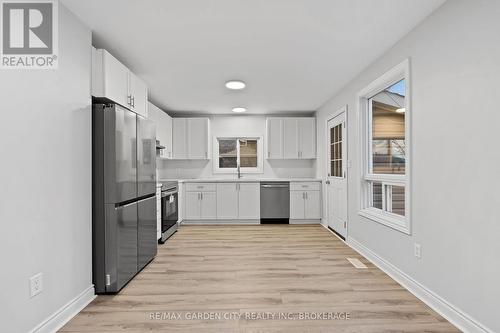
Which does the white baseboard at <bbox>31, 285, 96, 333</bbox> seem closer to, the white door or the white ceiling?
the white ceiling

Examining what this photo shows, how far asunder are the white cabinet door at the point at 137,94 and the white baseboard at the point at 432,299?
10.6 feet

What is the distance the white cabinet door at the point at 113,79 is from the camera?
2541 mm

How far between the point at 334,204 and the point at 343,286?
7.91 feet

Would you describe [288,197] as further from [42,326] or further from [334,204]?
[42,326]

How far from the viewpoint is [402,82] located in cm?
296

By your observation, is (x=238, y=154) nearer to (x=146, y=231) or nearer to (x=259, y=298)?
(x=146, y=231)

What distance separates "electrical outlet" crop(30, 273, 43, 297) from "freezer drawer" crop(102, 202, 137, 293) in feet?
2.02

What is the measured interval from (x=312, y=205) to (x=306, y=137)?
1.48m

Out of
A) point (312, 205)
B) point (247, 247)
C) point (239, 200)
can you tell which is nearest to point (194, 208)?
point (239, 200)

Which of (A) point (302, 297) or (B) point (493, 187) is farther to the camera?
(A) point (302, 297)

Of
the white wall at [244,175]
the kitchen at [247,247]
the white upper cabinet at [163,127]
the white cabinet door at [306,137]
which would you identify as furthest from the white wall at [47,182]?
the white cabinet door at [306,137]

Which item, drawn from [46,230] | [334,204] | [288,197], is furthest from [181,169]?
[46,230]

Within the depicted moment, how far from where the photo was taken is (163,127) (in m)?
5.38

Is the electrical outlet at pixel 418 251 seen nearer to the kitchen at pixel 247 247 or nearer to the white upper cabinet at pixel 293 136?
the kitchen at pixel 247 247
